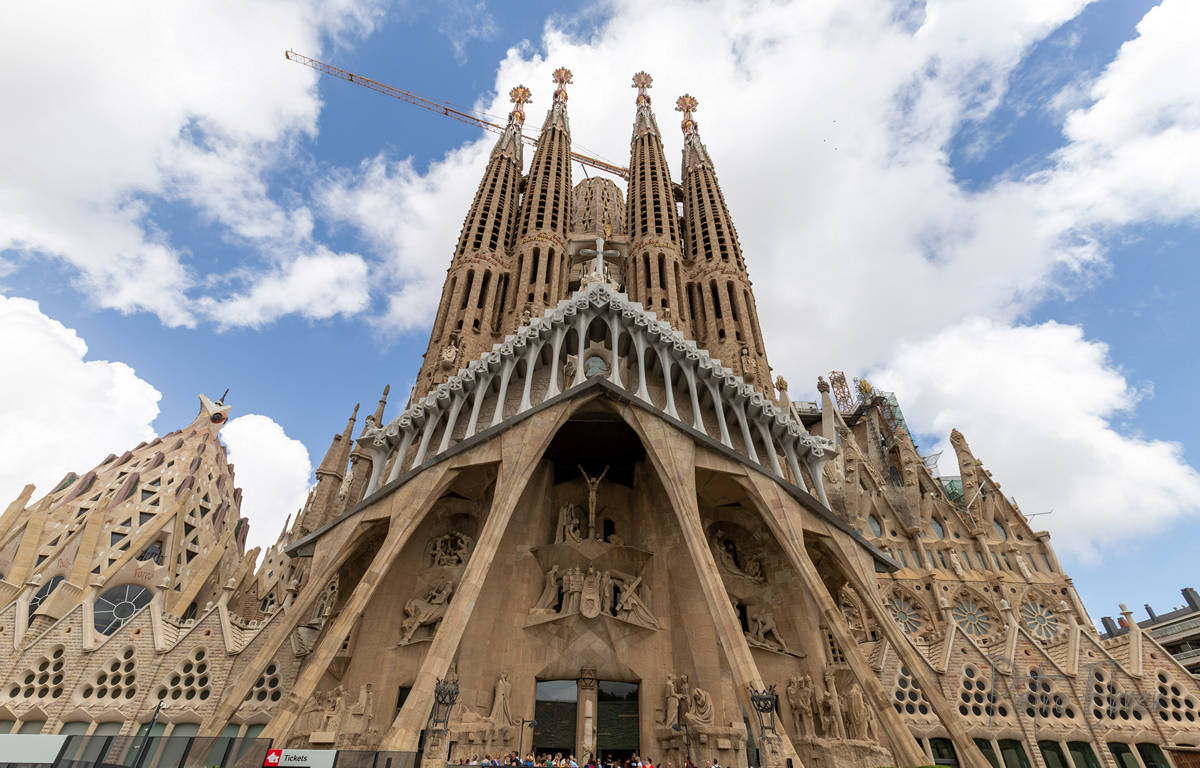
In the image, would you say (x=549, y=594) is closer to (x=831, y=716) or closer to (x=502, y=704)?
(x=502, y=704)

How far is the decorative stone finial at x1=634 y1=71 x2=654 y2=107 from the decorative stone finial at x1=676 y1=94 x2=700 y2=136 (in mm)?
2474

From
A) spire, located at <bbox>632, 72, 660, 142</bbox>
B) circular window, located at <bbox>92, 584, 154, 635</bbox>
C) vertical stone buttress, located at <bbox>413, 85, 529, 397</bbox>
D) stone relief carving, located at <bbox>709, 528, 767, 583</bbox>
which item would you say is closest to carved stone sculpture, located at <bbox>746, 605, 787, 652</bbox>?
stone relief carving, located at <bbox>709, 528, 767, 583</bbox>

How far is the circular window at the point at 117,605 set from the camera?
22.2m

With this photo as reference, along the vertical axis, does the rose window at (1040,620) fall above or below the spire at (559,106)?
below

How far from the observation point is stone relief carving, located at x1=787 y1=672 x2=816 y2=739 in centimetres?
1586

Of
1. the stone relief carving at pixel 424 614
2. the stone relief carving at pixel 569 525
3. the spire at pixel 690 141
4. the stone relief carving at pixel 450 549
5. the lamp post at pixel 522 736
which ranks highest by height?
the spire at pixel 690 141

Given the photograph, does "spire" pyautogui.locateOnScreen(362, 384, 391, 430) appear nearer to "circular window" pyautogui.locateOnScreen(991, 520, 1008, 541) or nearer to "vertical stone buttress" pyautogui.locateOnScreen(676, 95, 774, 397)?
"vertical stone buttress" pyautogui.locateOnScreen(676, 95, 774, 397)

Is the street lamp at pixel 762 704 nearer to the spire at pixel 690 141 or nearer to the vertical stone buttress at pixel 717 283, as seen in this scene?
the vertical stone buttress at pixel 717 283

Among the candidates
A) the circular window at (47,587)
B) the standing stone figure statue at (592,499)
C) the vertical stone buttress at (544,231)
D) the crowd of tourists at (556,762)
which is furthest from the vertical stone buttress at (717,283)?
the circular window at (47,587)

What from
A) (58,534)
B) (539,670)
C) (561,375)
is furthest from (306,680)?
(58,534)

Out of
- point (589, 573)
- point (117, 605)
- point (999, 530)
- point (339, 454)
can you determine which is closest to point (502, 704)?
point (589, 573)

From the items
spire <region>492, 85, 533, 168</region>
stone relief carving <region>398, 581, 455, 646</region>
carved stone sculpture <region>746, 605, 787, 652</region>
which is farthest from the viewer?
spire <region>492, 85, 533, 168</region>

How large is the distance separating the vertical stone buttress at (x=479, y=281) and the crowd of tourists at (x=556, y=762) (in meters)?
13.3

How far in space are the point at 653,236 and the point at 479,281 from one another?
9857 millimetres
